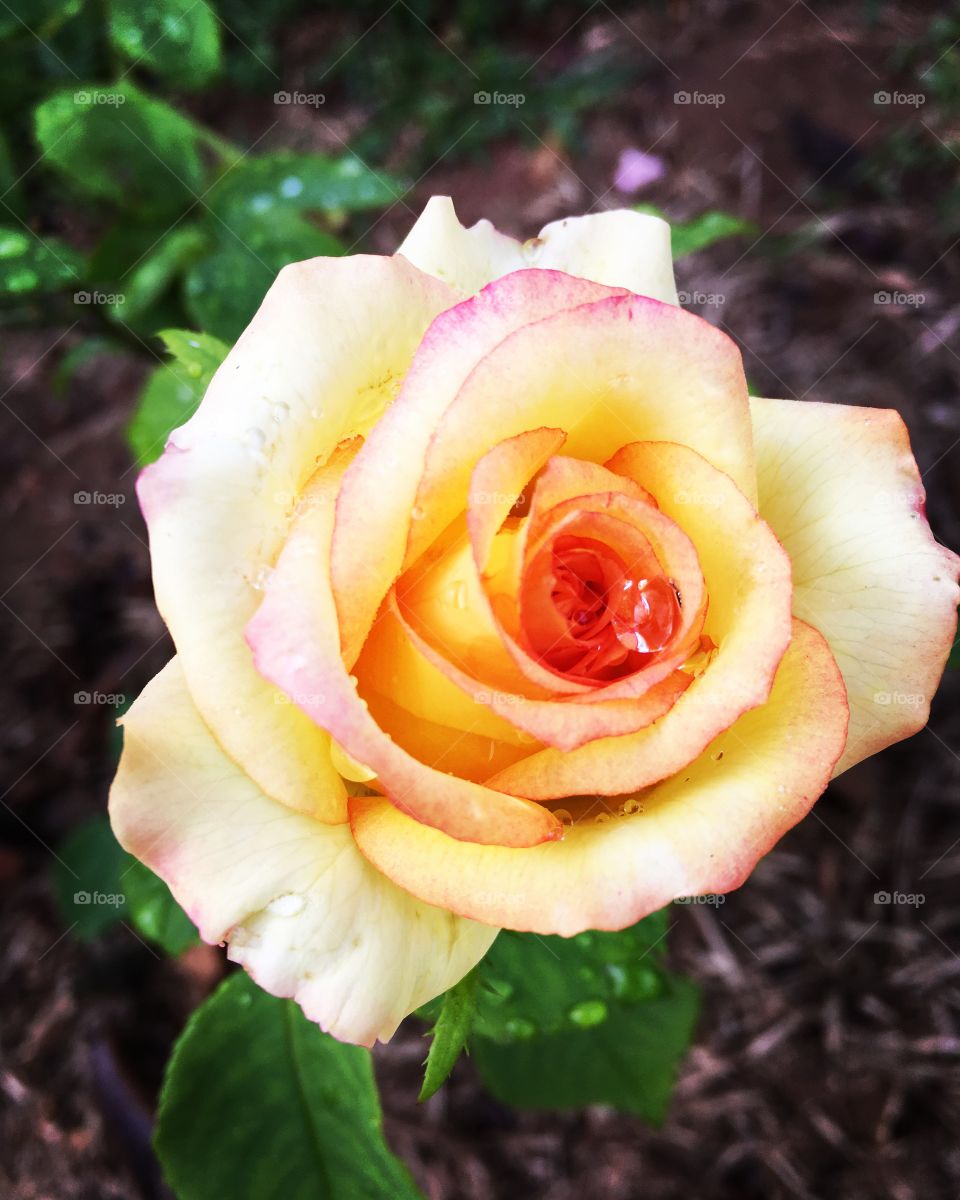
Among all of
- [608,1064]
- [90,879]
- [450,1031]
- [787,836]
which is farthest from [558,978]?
[90,879]

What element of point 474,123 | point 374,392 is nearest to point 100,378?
point 474,123

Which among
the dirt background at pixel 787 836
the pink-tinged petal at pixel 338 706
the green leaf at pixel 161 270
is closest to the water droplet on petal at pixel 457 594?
the pink-tinged petal at pixel 338 706

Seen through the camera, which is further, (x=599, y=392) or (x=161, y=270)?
(x=161, y=270)

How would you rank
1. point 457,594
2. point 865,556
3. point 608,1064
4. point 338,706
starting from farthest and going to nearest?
point 608,1064, point 865,556, point 457,594, point 338,706

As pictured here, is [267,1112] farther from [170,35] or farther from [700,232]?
[170,35]

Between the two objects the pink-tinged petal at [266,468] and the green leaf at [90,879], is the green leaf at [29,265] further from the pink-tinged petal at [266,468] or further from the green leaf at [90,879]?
the green leaf at [90,879]

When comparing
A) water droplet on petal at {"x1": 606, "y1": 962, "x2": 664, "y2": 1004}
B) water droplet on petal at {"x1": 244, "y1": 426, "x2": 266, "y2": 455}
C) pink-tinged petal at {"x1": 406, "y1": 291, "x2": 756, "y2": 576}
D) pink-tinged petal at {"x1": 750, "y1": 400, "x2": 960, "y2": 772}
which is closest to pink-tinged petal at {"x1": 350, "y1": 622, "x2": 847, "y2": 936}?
pink-tinged petal at {"x1": 750, "y1": 400, "x2": 960, "y2": 772}
